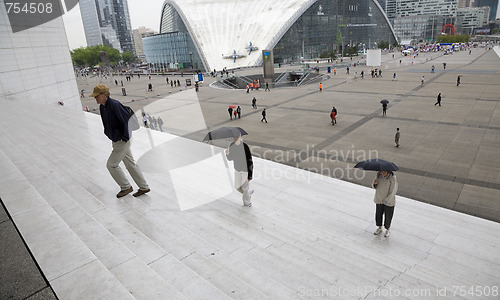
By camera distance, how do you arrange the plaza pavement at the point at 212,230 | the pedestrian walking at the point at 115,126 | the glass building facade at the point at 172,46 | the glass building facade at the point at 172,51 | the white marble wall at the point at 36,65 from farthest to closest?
the glass building facade at the point at 172,46
the glass building facade at the point at 172,51
the white marble wall at the point at 36,65
the pedestrian walking at the point at 115,126
the plaza pavement at the point at 212,230

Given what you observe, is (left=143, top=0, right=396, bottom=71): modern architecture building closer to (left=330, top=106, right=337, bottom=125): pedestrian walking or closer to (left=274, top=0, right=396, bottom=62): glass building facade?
(left=274, top=0, right=396, bottom=62): glass building facade

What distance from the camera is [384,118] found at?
1880 centimetres

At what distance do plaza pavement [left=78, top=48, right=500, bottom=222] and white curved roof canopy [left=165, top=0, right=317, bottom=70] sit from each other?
37020 mm

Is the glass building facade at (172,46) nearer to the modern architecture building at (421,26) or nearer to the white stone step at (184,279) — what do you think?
the white stone step at (184,279)

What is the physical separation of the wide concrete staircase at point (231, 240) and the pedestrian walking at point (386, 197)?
0.22 metres

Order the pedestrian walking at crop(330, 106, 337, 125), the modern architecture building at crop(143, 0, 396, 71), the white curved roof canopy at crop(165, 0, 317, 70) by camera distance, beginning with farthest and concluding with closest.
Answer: the modern architecture building at crop(143, 0, 396, 71) → the white curved roof canopy at crop(165, 0, 317, 70) → the pedestrian walking at crop(330, 106, 337, 125)

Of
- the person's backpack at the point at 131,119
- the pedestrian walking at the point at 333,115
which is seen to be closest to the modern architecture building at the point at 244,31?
the pedestrian walking at the point at 333,115

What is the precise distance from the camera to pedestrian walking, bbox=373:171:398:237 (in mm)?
4684

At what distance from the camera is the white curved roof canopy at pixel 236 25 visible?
63875 mm

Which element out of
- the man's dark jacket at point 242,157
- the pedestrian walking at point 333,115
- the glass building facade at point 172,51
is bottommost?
the pedestrian walking at point 333,115

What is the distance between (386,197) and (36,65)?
20.8 meters

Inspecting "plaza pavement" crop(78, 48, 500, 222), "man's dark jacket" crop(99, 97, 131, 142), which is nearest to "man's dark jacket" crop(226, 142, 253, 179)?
"man's dark jacket" crop(99, 97, 131, 142)

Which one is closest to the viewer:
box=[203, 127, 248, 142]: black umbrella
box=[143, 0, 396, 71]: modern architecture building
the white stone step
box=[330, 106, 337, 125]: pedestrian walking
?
the white stone step

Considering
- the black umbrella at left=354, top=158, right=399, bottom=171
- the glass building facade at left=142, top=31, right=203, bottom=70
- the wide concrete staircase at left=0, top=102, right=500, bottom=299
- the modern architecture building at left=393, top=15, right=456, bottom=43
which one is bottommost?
the wide concrete staircase at left=0, top=102, right=500, bottom=299
